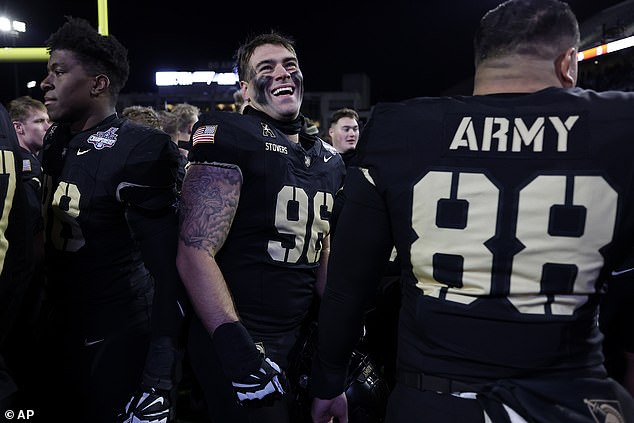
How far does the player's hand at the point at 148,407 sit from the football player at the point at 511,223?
105 cm

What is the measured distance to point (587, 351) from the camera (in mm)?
1457

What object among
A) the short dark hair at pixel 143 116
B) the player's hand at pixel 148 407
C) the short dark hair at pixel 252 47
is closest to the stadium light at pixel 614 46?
the short dark hair at pixel 143 116

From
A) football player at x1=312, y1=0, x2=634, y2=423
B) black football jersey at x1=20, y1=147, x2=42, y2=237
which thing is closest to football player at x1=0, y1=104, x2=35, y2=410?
black football jersey at x1=20, y1=147, x2=42, y2=237

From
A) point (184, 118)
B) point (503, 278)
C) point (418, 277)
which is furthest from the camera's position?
point (184, 118)

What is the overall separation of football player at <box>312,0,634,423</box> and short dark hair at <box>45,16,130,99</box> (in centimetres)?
176

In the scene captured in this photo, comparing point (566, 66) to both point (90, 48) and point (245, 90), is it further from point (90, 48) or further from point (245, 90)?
point (90, 48)

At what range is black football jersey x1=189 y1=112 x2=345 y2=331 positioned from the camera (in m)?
2.31

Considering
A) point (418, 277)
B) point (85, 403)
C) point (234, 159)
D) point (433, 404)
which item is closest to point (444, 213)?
point (418, 277)

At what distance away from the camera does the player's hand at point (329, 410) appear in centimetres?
210

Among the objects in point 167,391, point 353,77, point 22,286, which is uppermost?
point 353,77

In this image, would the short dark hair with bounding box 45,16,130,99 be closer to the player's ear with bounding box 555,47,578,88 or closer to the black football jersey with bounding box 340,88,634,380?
the black football jersey with bounding box 340,88,634,380

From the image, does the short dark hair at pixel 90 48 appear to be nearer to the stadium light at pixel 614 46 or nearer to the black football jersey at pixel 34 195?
the black football jersey at pixel 34 195

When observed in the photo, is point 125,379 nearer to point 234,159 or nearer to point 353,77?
point 234,159

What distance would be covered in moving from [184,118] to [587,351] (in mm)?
5667
